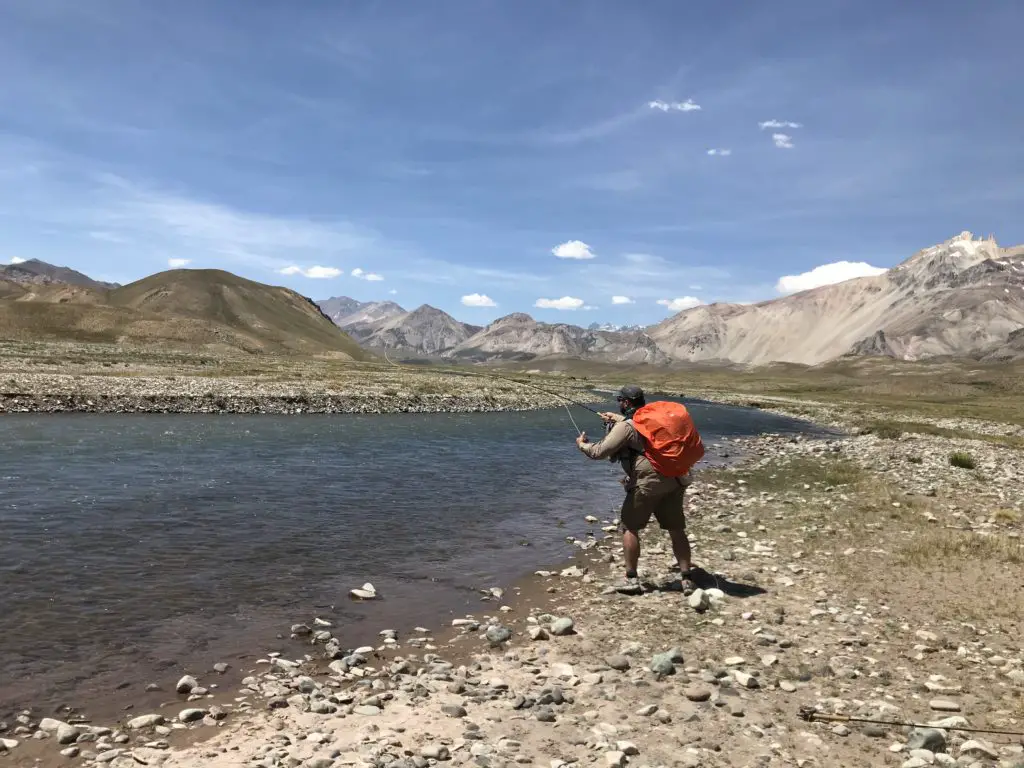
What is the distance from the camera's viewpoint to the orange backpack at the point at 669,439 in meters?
11.9

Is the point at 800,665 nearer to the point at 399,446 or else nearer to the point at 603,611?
the point at 603,611

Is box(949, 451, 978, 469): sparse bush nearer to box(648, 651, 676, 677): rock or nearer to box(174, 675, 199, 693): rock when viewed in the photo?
box(648, 651, 676, 677): rock

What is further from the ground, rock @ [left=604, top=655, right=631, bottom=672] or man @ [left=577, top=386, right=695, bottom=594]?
man @ [left=577, top=386, right=695, bottom=594]

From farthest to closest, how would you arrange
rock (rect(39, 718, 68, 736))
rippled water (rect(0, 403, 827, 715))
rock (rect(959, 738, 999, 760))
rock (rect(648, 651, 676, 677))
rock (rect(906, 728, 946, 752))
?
rippled water (rect(0, 403, 827, 715)) < rock (rect(648, 651, 676, 677)) < rock (rect(39, 718, 68, 736)) < rock (rect(906, 728, 946, 752)) < rock (rect(959, 738, 999, 760))

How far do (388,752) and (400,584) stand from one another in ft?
21.9

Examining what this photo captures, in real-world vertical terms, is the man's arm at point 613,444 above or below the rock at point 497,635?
above

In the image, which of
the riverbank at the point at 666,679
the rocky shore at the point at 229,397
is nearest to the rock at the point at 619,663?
the riverbank at the point at 666,679

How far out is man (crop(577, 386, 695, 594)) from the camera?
474 inches

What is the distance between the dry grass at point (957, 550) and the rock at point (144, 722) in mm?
14272

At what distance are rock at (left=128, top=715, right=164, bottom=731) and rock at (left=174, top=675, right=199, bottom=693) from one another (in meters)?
0.82

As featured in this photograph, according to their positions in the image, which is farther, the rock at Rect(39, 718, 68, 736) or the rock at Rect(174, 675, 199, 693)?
the rock at Rect(174, 675, 199, 693)

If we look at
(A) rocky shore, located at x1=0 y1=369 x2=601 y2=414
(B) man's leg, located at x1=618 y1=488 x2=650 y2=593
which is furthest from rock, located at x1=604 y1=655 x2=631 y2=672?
(A) rocky shore, located at x1=0 y1=369 x2=601 y2=414

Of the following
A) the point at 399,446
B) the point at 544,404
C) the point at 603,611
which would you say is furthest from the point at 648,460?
the point at 544,404

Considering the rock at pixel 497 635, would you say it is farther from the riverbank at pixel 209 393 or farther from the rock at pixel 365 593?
the riverbank at pixel 209 393
